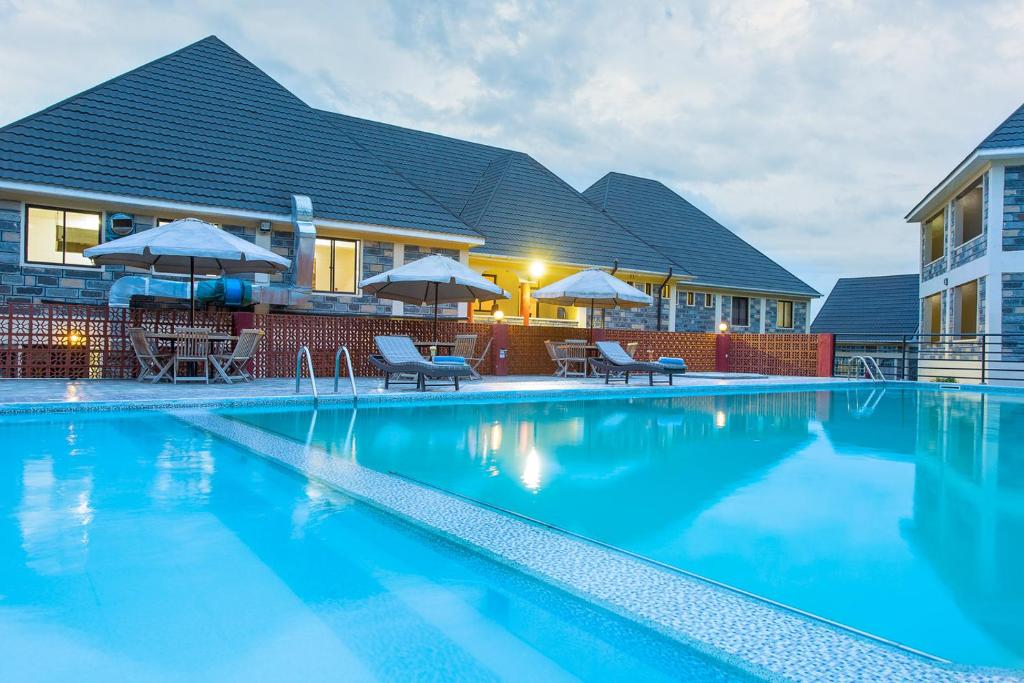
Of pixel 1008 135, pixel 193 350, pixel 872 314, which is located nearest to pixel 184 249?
pixel 193 350

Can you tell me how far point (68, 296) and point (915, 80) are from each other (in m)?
21.6

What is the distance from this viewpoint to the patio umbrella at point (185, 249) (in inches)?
392

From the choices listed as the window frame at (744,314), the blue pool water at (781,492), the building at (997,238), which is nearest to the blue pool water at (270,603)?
the blue pool water at (781,492)

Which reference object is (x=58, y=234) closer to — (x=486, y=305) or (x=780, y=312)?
(x=486, y=305)

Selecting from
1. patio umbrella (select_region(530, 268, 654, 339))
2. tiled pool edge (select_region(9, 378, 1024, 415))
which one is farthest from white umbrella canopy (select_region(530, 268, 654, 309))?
tiled pool edge (select_region(9, 378, 1024, 415))

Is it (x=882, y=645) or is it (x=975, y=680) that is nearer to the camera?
(x=975, y=680)

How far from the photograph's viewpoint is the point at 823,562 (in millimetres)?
2934

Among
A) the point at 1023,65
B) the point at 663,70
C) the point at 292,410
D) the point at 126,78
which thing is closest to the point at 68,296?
the point at 126,78

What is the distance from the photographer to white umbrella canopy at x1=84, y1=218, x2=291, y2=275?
9.94 m

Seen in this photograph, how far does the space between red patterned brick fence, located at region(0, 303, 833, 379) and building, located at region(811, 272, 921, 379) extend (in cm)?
1349

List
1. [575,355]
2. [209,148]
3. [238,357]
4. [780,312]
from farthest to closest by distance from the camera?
[780,312] → [575,355] → [209,148] → [238,357]

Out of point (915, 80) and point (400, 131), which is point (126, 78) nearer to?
point (400, 131)

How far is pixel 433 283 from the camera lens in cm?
1380

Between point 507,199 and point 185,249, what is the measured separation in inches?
504
